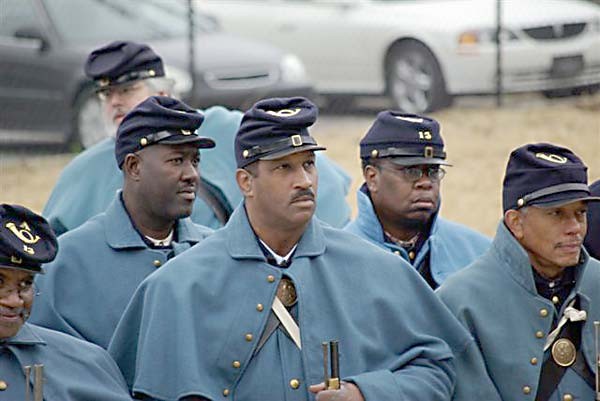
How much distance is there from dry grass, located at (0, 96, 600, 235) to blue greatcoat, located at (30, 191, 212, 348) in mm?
6088

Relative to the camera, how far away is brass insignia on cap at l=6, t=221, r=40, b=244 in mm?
Answer: 5867

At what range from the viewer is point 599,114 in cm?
1608

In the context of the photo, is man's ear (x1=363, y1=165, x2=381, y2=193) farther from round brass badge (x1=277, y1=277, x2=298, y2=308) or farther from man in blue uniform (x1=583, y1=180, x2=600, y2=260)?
round brass badge (x1=277, y1=277, x2=298, y2=308)

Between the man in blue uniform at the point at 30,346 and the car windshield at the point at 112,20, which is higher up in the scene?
the man in blue uniform at the point at 30,346

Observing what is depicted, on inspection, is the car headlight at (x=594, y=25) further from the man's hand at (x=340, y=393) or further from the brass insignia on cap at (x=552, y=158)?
the man's hand at (x=340, y=393)

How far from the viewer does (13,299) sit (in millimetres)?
5773

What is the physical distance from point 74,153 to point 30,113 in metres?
0.51

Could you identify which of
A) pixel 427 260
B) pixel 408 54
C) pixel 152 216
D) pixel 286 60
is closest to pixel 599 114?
pixel 408 54

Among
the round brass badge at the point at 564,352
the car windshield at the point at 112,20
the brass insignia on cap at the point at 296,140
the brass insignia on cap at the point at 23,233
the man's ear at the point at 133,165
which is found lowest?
the car windshield at the point at 112,20

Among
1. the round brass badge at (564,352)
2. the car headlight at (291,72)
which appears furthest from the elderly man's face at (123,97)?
the car headlight at (291,72)

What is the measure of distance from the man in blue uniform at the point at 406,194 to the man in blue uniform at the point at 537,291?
1.05 metres

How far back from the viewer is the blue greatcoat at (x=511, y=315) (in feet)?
20.4

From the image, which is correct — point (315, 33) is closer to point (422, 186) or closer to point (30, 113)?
point (30, 113)

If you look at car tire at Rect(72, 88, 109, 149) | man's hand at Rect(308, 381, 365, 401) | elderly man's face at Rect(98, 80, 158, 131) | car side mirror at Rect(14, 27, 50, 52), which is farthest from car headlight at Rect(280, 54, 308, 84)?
man's hand at Rect(308, 381, 365, 401)
